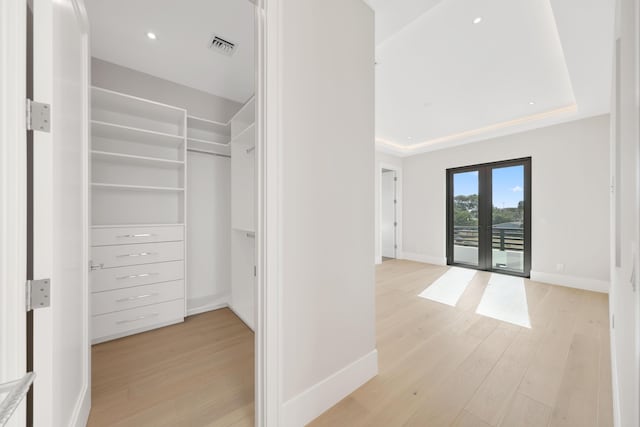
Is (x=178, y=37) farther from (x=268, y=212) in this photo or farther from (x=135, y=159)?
(x=268, y=212)

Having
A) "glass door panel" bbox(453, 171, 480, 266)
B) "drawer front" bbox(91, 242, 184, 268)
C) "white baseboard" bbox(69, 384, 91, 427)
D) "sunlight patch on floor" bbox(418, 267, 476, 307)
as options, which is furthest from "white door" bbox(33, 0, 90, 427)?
"glass door panel" bbox(453, 171, 480, 266)

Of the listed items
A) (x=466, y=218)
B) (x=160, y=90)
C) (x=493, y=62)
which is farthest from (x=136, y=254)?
(x=466, y=218)

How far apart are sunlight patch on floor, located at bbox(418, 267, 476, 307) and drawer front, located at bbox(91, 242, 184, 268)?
325 centimetres

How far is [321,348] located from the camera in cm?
139

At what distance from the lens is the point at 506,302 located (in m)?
3.10

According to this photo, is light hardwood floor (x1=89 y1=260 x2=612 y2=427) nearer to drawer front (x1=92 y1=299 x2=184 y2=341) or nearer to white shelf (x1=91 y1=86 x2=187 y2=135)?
drawer front (x1=92 y1=299 x2=184 y2=341)

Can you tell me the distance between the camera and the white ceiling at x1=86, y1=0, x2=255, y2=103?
5.97 feet

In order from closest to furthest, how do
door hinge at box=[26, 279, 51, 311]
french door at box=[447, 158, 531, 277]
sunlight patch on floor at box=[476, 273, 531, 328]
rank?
door hinge at box=[26, 279, 51, 311], sunlight patch on floor at box=[476, 273, 531, 328], french door at box=[447, 158, 531, 277]

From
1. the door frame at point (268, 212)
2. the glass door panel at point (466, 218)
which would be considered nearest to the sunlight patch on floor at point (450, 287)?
the glass door panel at point (466, 218)

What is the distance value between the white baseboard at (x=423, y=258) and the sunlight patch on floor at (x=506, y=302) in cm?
123

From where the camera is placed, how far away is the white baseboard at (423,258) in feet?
17.6

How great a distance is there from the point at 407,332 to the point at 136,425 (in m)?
2.16

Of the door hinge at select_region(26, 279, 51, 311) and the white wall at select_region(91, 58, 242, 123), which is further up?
the white wall at select_region(91, 58, 242, 123)

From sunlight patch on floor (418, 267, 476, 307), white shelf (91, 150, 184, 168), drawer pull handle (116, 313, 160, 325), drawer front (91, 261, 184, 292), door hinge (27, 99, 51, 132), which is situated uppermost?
white shelf (91, 150, 184, 168)
